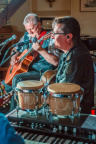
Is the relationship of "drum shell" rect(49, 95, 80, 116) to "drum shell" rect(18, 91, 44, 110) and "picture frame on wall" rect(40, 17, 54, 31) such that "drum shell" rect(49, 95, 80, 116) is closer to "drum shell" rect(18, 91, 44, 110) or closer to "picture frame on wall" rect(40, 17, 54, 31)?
"drum shell" rect(18, 91, 44, 110)

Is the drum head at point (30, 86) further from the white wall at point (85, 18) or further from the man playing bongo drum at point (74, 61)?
the white wall at point (85, 18)

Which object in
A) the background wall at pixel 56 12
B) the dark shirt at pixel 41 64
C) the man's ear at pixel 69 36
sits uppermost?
→ the background wall at pixel 56 12

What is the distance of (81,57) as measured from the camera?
210 cm

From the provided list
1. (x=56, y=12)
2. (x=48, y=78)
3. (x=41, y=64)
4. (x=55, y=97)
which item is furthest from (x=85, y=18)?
(x=55, y=97)

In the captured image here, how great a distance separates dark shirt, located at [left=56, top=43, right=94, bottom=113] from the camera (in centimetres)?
208

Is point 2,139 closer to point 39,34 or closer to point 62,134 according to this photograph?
point 62,134

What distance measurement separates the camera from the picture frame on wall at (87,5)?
7332 millimetres

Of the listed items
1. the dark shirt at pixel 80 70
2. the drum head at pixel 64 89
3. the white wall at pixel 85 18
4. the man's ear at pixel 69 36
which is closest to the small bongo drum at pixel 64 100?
the drum head at pixel 64 89

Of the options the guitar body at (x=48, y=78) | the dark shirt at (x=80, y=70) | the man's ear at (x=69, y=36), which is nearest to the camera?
the dark shirt at (x=80, y=70)

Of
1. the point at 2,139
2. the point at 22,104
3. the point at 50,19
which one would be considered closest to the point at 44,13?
the point at 50,19

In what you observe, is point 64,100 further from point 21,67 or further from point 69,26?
point 21,67

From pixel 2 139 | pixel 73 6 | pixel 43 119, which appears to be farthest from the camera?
pixel 73 6

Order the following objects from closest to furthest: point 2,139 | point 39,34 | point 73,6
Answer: point 2,139 → point 39,34 → point 73,6

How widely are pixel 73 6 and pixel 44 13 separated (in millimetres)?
902
